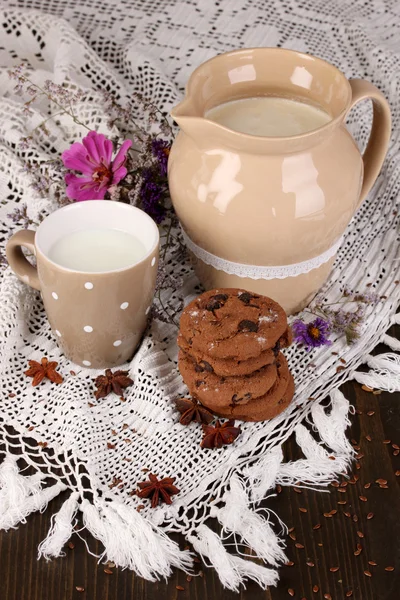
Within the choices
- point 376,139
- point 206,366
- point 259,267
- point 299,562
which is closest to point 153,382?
point 206,366

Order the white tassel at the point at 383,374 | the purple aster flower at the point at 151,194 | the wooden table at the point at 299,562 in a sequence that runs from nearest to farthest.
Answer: the wooden table at the point at 299,562
the white tassel at the point at 383,374
the purple aster flower at the point at 151,194

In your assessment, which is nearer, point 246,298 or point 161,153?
point 246,298

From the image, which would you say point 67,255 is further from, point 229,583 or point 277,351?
point 229,583

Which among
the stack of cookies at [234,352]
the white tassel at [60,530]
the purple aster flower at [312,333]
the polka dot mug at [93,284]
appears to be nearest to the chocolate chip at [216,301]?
the stack of cookies at [234,352]

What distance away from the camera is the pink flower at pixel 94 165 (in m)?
1.36

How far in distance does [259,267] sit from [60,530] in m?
0.51

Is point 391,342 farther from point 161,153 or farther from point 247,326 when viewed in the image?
point 161,153

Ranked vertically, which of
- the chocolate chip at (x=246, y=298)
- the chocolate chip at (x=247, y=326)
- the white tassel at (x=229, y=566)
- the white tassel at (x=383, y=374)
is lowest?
the white tassel at (x=229, y=566)

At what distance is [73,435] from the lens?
3.84 feet

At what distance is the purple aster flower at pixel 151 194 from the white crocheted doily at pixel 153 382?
131 millimetres

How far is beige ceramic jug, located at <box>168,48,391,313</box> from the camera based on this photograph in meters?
1.17

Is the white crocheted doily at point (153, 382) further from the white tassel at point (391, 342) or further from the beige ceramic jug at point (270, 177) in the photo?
the beige ceramic jug at point (270, 177)

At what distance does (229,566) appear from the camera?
3.34 ft

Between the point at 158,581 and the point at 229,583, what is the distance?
9 centimetres
